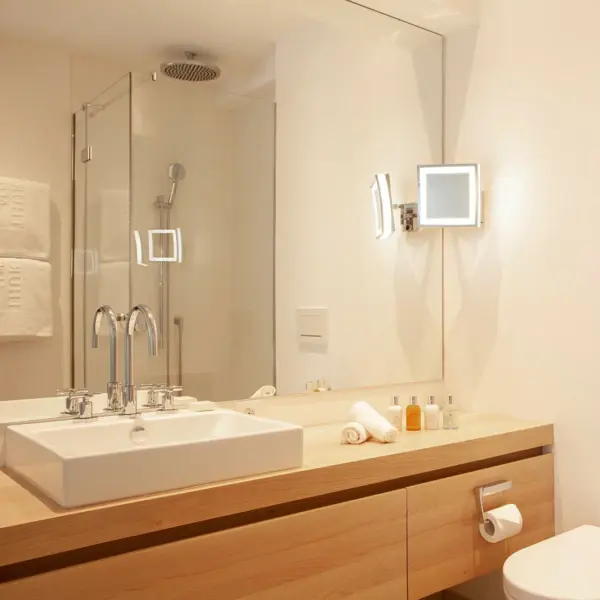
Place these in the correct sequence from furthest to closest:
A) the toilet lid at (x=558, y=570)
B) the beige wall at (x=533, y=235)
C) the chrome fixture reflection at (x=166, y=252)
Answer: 1. the beige wall at (x=533, y=235)
2. the chrome fixture reflection at (x=166, y=252)
3. the toilet lid at (x=558, y=570)

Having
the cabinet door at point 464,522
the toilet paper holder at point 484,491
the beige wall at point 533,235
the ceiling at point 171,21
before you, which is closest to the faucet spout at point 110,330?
the ceiling at point 171,21

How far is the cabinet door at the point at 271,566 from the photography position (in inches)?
49.2

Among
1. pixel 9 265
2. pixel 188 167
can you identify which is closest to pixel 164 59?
pixel 188 167

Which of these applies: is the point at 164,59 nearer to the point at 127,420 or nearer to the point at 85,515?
the point at 127,420

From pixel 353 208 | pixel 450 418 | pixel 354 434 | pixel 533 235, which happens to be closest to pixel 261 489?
pixel 354 434

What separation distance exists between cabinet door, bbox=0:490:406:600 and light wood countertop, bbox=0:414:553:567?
0.04 metres

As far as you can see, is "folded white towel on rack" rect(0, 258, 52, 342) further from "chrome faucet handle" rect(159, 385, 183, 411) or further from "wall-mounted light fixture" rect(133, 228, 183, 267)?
"chrome faucet handle" rect(159, 385, 183, 411)

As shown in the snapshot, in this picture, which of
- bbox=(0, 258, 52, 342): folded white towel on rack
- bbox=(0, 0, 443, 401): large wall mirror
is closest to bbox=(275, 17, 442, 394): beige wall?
bbox=(0, 0, 443, 401): large wall mirror

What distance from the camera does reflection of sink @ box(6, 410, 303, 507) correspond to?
1265mm

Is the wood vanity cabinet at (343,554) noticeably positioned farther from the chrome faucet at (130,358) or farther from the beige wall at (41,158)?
the beige wall at (41,158)

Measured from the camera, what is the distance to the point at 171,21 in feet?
6.31

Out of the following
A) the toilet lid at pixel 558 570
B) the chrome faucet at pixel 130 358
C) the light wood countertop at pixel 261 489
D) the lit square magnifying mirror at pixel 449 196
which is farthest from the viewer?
the lit square magnifying mirror at pixel 449 196

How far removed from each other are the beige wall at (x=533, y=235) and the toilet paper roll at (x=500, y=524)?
1.01ft

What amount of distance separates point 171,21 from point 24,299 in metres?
0.88
